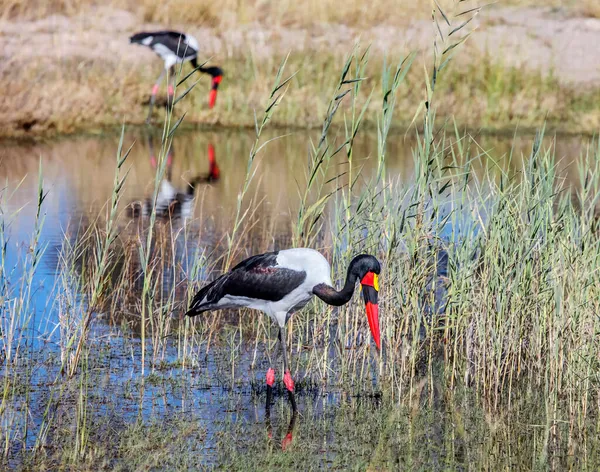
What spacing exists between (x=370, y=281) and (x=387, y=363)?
749mm

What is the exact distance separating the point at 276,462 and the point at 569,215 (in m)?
2.35

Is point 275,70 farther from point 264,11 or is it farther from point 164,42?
Answer: point 264,11

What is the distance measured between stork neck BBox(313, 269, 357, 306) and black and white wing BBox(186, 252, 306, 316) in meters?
0.12

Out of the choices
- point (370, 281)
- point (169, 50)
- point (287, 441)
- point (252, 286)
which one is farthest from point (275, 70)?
point (287, 441)

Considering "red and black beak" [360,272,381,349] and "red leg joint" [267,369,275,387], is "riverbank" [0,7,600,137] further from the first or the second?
"red and black beak" [360,272,381,349]

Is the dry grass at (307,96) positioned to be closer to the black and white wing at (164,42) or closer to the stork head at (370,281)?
the black and white wing at (164,42)

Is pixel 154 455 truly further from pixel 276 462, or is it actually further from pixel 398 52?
pixel 398 52

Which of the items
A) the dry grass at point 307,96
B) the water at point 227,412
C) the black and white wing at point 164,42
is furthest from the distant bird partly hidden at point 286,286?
the black and white wing at point 164,42

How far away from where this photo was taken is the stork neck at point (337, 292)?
6043mm

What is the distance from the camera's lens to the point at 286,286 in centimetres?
619

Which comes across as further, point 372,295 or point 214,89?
point 214,89

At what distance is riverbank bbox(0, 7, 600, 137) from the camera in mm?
16453

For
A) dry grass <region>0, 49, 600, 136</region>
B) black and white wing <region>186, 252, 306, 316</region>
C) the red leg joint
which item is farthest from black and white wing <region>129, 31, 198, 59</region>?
the red leg joint

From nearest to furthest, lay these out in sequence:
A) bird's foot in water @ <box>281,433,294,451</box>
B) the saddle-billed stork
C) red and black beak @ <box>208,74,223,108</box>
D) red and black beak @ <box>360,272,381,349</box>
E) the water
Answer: the water
bird's foot in water @ <box>281,433,294,451</box>
red and black beak @ <box>360,272,381,349</box>
the saddle-billed stork
red and black beak @ <box>208,74,223,108</box>
